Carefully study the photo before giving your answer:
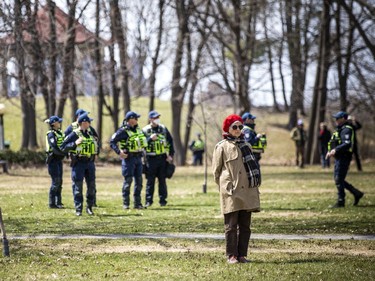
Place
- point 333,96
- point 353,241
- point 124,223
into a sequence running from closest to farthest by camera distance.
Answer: point 353,241 < point 124,223 < point 333,96

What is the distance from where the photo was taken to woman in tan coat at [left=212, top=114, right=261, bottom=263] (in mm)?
11094

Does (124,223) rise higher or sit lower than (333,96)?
lower

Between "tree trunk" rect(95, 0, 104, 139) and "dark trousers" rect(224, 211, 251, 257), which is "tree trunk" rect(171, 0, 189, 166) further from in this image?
"dark trousers" rect(224, 211, 251, 257)

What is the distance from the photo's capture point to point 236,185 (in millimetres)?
11086

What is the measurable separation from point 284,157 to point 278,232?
1392 inches

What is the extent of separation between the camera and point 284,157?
163 feet

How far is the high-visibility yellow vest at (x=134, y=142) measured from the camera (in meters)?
18.4

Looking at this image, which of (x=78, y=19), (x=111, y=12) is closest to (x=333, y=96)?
(x=111, y=12)

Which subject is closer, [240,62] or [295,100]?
[240,62]

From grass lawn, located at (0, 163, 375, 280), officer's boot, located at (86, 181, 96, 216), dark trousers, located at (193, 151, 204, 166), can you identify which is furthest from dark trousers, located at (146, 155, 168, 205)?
dark trousers, located at (193, 151, 204, 166)

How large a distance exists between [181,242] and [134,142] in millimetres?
5718

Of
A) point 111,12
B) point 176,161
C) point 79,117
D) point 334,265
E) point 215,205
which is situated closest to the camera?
point 334,265

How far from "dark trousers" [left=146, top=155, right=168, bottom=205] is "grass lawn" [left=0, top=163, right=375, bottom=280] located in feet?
1.45

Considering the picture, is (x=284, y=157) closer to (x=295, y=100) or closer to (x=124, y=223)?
(x=295, y=100)
